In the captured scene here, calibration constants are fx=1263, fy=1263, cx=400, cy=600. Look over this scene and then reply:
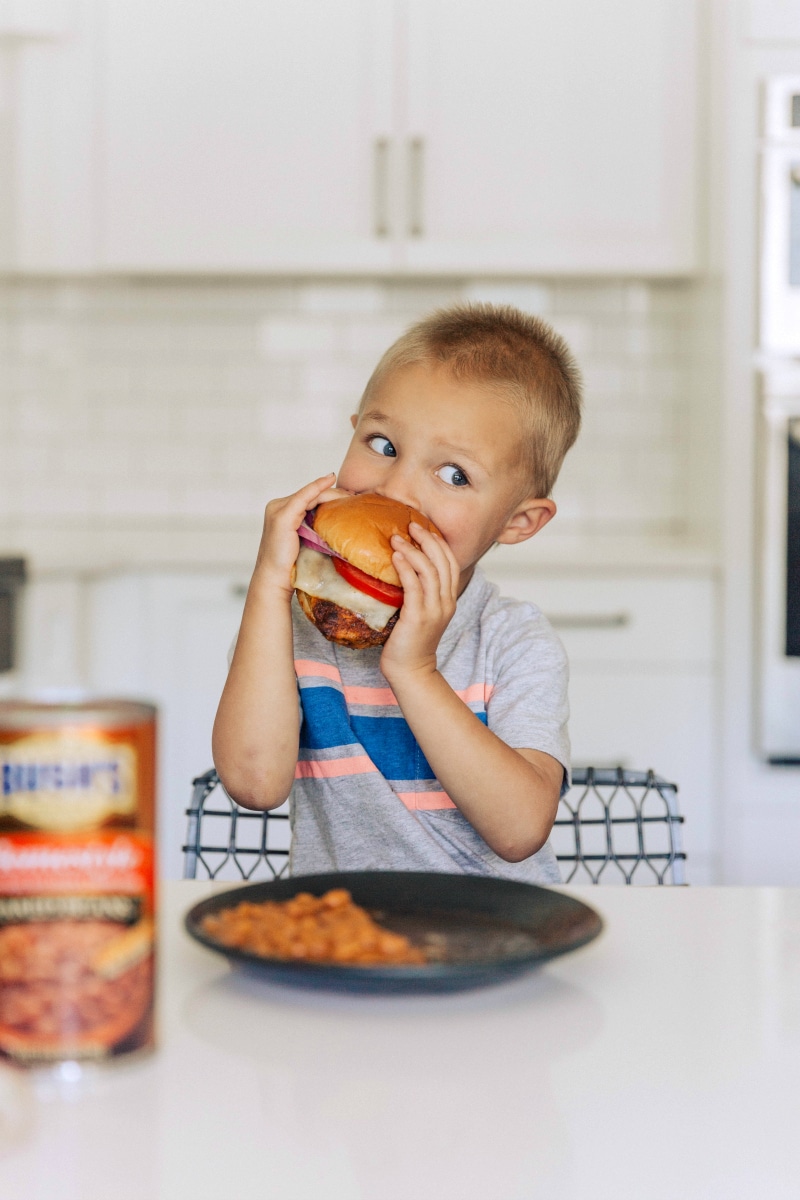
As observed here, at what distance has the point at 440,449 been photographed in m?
1.06

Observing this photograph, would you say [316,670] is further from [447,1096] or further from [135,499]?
[135,499]

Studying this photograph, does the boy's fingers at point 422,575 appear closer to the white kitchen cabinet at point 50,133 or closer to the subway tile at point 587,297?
the white kitchen cabinet at point 50,133

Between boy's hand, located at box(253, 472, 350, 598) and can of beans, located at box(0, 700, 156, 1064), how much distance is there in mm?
531

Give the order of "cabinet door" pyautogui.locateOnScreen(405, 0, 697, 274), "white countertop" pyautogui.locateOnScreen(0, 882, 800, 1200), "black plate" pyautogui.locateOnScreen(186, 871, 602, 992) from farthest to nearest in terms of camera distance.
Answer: "cabinet door" pyautogui.locateOnScreen(405, 0, 697, 274), "black plate" pyautogui.locateOnScreen(186, 871, 602, 992), "white countertop" pyautogui.locateOnScreen(0, 882, 800, 1200)

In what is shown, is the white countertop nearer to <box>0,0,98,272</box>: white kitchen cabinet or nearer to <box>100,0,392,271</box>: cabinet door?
<box>100,0,392,271</box>: cabinet door

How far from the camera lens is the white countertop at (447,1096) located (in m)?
0.40

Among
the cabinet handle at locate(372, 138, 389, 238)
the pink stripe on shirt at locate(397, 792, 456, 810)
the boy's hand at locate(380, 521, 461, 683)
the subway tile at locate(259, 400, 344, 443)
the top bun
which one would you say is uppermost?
the cabinet handle at locate(372, 138, 389, 238)

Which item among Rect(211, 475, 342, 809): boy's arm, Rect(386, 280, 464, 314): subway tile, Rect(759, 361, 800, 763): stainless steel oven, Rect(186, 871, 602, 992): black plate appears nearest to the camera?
Rect(186, 871, 602, 992): black plate

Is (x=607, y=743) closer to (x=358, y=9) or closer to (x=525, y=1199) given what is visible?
(x=358, y=9)

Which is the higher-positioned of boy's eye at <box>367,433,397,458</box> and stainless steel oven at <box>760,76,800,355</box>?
stainless steel oven at <box>760,76,800,355</box>

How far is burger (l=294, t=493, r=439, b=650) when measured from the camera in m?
0.91

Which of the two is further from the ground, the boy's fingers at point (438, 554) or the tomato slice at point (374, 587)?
the boy's fingers at point (438, 554)

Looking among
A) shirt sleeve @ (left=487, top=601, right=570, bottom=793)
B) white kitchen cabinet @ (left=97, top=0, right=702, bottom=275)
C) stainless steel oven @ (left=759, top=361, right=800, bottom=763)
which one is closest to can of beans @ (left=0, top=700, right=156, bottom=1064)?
shirt sleeve @ (left=487, top=601, right=570, bottom=793)

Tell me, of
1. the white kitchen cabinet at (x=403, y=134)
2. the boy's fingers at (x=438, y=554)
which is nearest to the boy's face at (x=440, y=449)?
the boy's fingers at (x=438, y=554)
